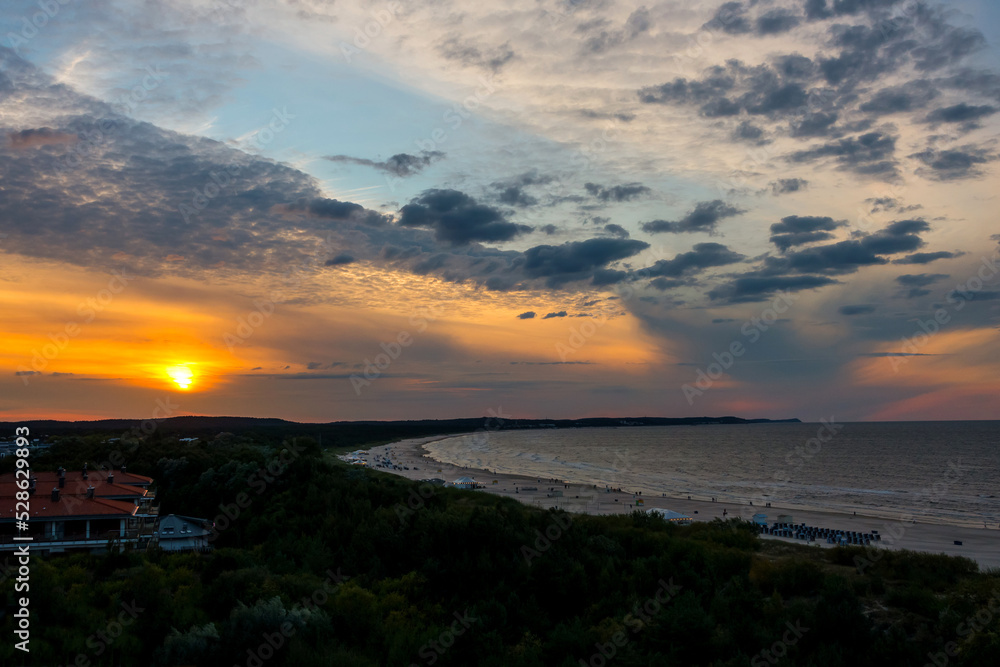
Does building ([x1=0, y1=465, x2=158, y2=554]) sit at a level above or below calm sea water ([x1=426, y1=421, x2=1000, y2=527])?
above

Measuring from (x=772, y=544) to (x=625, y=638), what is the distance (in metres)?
17.3

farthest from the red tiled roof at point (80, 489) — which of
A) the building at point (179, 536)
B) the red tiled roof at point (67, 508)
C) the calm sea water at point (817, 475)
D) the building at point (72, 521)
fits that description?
the calm sea water at point (817, 475)

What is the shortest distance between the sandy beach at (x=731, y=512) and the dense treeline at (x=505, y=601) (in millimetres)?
18080

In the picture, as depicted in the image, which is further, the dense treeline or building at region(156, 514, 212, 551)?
building at region(156, 514, 212, 551)

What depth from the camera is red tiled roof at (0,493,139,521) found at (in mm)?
25969

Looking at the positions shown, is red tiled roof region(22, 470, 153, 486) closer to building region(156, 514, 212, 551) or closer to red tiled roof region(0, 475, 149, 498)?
red tiled roof region(0, 475, 149, 498)

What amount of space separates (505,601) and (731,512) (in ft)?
153

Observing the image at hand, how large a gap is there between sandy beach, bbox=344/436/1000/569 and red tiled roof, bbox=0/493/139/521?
92.5ft

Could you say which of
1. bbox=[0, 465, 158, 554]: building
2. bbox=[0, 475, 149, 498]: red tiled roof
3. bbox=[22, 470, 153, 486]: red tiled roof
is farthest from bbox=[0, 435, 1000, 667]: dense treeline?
bbox=[22, 470, 153, 486]: red tiled roof

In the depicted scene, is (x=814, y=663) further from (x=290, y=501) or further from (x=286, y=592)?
(x=290, y=501)

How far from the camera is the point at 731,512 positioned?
60469 millimetres

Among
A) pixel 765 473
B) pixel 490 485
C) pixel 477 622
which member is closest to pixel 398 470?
pixel 490 485

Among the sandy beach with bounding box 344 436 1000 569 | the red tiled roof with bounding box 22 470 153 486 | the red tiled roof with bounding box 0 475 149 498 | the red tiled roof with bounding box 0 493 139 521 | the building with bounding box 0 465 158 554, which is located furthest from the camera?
the sandy beach with bounding box 344 436 1000 569

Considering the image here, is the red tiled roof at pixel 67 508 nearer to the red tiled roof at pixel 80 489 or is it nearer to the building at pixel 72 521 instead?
the building at pixel 72 521
